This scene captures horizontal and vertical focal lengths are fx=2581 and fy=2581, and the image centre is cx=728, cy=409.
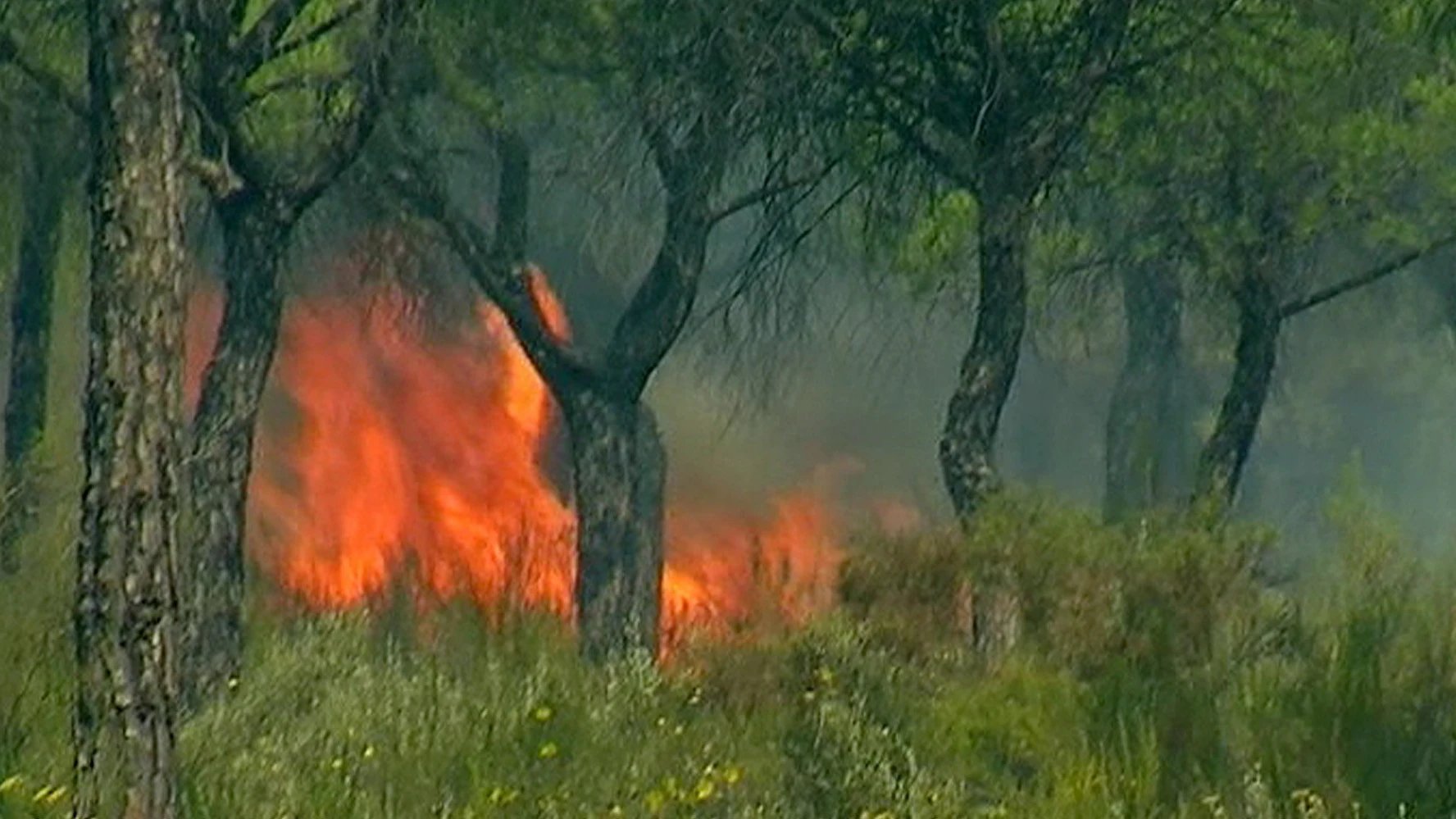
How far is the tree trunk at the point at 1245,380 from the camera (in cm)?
1753

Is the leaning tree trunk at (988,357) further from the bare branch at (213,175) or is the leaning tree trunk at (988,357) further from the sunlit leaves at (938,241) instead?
→ the bare branch at (213,175)

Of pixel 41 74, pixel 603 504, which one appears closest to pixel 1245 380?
pixel 603 504

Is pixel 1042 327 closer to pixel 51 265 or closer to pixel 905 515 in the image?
pixel 51 265

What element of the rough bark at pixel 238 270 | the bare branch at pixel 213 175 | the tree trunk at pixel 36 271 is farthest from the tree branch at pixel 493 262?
the bare branch at pixel 213 175

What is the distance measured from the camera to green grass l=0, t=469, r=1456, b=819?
32.7 ft

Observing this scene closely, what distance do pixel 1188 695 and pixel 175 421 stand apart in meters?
4.63

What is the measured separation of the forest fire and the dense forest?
16.7 ft

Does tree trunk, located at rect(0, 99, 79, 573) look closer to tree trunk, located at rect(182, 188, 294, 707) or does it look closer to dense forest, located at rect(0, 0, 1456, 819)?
dense forest, located at rect(0, 0, 1456, 819)

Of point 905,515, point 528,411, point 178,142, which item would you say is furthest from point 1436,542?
point 178,142

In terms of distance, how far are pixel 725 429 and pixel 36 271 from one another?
609 cm

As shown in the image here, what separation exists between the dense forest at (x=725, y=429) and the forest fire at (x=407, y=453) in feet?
16.7

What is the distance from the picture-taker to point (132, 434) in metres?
8.62

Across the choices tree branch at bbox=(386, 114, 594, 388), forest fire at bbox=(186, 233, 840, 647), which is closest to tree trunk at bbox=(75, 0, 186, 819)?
tree branch at bbox=(386, 114, 594, 388)

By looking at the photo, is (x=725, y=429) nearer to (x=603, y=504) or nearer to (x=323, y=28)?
(x=603, y=504)
